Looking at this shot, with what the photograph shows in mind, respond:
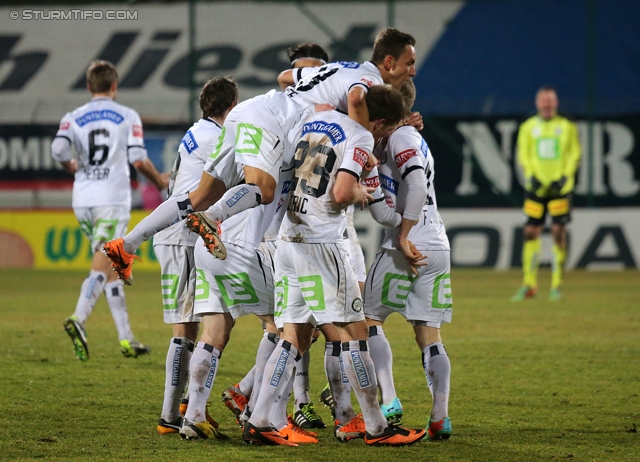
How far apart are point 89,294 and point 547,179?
754 centimetres

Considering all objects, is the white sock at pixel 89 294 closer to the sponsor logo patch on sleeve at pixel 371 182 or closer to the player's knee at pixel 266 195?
the player's knee at pixel 266 195

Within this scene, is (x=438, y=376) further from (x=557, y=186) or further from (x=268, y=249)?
(x=557, y=186)

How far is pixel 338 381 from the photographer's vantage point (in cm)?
531

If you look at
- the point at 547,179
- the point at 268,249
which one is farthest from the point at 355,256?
the point at 547,179

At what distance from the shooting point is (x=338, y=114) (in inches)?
208

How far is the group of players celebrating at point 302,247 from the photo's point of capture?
5160 mm

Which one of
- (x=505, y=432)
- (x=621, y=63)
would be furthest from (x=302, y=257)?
(x=621, y=63)

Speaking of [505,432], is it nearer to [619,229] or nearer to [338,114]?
[338,114]

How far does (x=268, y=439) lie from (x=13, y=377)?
2.97 metres

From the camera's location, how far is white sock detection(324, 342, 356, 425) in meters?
5.27

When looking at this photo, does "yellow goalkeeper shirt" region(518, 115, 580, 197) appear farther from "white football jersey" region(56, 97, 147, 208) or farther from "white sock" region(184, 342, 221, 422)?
"white sock" region(184, 342, 221, 422)

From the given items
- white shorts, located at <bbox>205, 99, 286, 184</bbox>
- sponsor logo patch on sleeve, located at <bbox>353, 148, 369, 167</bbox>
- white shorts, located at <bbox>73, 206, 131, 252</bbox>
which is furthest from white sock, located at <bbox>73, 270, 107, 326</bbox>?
sponsor logo patch on sleeve, located at <bbox>353, 148, 369, 167</bbox>

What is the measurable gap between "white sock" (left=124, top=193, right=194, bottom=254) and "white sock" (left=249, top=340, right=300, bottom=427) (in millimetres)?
923

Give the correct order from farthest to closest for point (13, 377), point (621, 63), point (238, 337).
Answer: point (621, 63) → point (238, 337) → point (13, 377)
